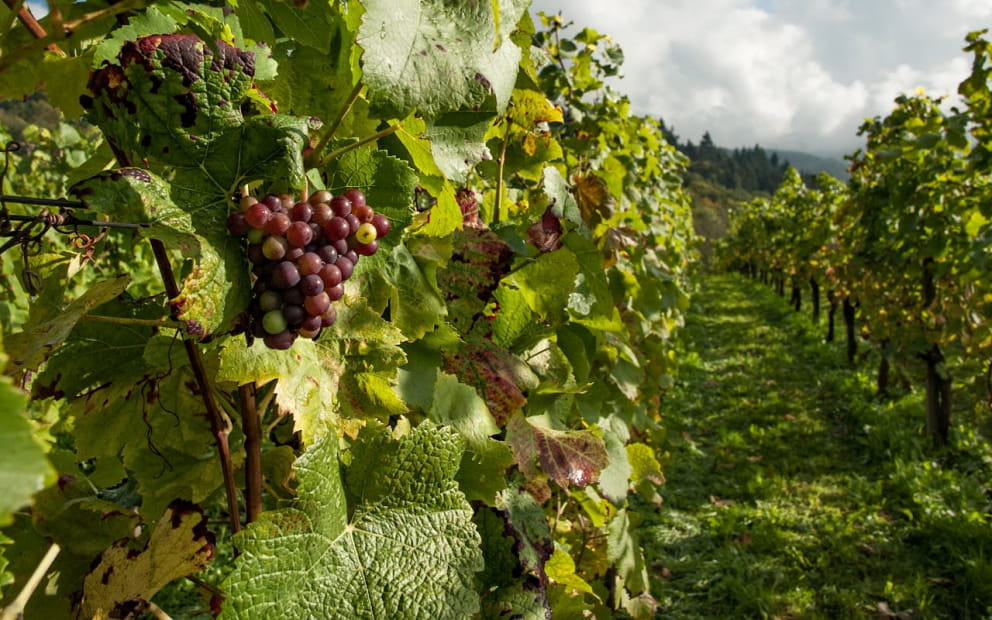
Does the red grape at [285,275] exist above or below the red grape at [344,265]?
below

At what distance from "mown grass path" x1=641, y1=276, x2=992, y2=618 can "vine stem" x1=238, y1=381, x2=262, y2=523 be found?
3744mm

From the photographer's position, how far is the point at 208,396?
99cm

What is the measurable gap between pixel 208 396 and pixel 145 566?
27 cm

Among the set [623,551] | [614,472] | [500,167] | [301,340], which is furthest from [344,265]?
[623,551]

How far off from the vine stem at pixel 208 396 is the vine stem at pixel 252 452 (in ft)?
0.09

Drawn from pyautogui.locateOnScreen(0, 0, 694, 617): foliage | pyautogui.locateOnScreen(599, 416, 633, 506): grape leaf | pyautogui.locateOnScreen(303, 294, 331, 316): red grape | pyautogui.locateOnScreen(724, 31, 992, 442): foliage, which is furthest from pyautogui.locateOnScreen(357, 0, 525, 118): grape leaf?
pyautogui.locateOnScreen(724, 31, 992, 442): foliage

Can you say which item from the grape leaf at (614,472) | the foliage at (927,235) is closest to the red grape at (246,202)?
the grape leaf at (614,472)

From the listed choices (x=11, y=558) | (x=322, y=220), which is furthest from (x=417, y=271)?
(x=11, y=558)

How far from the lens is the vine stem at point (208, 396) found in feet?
2.90

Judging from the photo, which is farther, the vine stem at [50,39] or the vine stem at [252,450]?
the vine stem at [252,450]

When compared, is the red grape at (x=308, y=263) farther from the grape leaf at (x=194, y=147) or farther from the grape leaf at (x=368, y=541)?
the grape leaf at (x=368, y=541)

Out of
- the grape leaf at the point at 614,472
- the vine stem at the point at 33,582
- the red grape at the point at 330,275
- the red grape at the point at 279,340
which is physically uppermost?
the red grape at the point at 330,275

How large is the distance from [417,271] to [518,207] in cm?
111

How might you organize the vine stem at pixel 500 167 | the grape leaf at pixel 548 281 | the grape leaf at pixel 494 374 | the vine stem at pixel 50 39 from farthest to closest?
the vine stem at pixel 500 167, the grape leaf at pixel 548 281, the grape leaf at pixel 494 374, the vine stem at pixel 50 39
